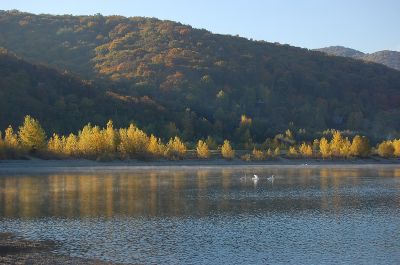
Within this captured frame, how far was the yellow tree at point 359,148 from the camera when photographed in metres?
123

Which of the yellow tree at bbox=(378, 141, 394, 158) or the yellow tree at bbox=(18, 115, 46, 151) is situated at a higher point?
the yellow tree at bbox=(18, 115, 46, 151)

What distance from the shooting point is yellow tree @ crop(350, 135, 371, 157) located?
123 metres

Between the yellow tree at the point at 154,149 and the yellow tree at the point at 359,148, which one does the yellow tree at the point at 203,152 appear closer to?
the yellow tree at the point at 154,149

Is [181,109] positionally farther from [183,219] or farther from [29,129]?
[183,219]

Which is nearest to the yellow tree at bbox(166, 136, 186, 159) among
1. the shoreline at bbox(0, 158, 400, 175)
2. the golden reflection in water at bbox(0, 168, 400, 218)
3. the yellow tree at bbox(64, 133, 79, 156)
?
the shoreline at bbox(0, 158, 400, 175)

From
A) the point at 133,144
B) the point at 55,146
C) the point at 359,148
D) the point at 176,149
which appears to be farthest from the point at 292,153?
the point at 55,146

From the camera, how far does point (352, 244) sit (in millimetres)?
31172

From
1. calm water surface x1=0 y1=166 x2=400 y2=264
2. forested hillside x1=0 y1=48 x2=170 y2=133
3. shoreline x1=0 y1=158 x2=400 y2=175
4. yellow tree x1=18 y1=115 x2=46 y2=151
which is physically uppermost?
forested hillside x1=0 y1=48 x2=170 y2=133

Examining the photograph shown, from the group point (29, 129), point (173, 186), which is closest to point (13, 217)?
point (173, 186)

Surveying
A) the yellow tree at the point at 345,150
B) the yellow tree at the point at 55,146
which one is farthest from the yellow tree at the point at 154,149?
the yellow tree at the point at 345,150

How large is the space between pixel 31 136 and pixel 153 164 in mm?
22199

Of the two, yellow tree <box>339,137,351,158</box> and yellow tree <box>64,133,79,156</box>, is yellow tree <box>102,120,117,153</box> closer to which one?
yellow tree <box>64,133,79,156</box>

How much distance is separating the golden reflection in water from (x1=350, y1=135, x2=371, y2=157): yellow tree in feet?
167

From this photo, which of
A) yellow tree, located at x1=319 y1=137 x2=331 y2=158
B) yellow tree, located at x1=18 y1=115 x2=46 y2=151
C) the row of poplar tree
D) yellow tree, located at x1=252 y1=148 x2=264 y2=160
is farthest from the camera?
yellow tree, located at x1=319 y1=137 x2=331 y2=158
